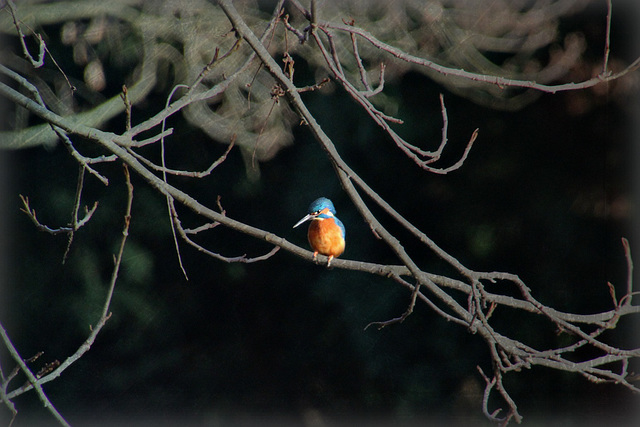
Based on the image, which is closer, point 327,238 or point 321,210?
point 327,238

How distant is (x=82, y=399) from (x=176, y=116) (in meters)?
2.18

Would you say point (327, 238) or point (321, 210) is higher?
point (321, 210)

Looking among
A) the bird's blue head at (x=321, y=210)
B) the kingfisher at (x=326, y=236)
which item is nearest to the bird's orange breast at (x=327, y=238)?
the kingfisher at (x=326, y=236)

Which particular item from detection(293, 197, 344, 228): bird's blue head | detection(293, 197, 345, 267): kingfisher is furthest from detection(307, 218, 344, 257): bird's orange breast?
detection(293, 197, 344, 228): bird's blue head

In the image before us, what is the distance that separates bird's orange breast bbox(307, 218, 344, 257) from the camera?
257 centimetres

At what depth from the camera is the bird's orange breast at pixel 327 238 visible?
8.42ft

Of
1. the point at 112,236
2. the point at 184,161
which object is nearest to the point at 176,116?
the point at 184,161

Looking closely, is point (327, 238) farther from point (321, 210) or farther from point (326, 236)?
point (321, 210)

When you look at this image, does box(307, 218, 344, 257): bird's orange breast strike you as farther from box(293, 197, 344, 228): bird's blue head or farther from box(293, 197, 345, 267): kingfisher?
box(293, 197, 344, 228): bird's blue head

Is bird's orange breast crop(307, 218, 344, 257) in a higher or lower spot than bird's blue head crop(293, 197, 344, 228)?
lower

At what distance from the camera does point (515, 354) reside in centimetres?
174

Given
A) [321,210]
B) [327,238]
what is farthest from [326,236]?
[321,210]

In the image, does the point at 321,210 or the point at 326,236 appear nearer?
the point at 326,236

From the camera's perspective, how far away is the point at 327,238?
2578mm
